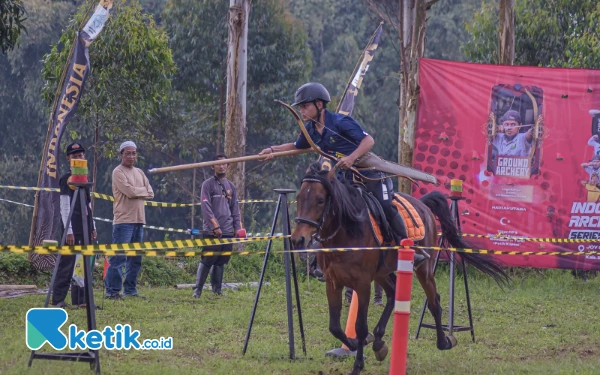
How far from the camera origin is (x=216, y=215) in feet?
43.3

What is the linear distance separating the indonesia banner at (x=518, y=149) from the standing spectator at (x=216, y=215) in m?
4.28

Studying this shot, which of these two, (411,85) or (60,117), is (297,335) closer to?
(60,117)

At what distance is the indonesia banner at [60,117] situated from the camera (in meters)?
13.4

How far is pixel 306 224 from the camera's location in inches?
305

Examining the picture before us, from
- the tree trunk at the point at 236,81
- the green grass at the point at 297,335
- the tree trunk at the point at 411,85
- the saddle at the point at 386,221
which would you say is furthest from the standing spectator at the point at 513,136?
the saddle at the point at 386,221

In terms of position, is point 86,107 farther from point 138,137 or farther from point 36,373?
point 36,373

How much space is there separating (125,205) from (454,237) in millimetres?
4701

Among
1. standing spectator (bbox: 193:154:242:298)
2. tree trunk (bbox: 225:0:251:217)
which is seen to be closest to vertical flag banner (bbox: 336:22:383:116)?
tree trunk (bbox: 225:0:251:217)

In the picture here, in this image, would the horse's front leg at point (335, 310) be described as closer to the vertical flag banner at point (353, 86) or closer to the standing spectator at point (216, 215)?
the standing spectator at point (216, 215)

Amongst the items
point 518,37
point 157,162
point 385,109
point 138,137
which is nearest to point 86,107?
point 138,137

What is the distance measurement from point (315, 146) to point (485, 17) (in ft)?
63.2

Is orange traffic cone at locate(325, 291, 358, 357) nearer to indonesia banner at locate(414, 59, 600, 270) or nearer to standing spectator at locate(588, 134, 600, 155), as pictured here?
indonesia banner at locate(414, 59, 600, 270)

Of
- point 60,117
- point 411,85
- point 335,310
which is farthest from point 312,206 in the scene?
point 411,85

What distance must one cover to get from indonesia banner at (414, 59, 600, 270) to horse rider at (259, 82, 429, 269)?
7111 millimetres
